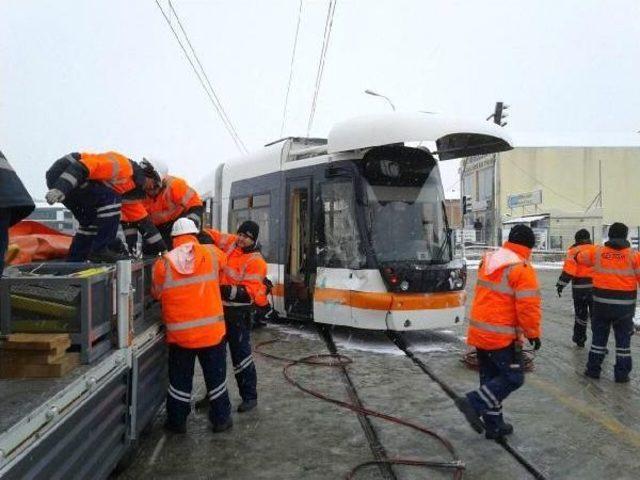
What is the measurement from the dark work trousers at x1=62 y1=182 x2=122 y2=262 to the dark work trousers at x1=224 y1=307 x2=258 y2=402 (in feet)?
4.25

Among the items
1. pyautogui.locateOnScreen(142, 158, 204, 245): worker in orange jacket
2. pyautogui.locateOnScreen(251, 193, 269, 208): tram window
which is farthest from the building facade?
pyautogui.locateOnScreen(142, 158, 204, 245): worker in orange jacket

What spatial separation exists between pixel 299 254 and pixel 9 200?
7.24 metres

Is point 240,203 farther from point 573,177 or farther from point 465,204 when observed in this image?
point 573,177

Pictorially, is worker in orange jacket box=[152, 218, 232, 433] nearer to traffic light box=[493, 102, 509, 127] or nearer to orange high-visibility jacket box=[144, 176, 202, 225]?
orange high-visibility jacket box=[144, 176, 202, 225]

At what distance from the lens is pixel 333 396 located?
605cm

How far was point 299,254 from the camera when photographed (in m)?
9.51

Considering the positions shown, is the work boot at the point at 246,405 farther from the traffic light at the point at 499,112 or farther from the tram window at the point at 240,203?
the traffic light at the point at 499,112

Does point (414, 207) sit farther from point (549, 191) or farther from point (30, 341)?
point (549, 191)

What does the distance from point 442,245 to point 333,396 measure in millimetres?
3702

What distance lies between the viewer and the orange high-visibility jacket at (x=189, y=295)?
4.59m

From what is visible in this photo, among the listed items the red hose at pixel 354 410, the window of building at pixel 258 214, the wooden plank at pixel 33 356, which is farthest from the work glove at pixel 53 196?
the window of building at pixel 258 214

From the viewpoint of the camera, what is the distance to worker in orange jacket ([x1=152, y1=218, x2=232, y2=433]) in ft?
15.1

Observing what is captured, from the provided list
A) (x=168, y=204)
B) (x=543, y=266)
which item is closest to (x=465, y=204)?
(x=168, y=204)

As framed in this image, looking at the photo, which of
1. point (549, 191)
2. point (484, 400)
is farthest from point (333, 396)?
point (549, 191)
